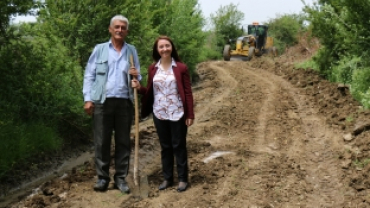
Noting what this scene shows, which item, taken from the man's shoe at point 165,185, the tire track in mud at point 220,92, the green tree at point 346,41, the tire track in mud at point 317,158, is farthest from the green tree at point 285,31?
the man's shoe at point 165,185

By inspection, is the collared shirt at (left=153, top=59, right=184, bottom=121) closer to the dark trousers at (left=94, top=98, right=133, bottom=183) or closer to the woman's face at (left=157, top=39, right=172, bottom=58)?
the woman's face at (left=157, top=39, right=172, bottom=58)

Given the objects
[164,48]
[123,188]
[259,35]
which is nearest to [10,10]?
[164,48]

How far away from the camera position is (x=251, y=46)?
28.2m

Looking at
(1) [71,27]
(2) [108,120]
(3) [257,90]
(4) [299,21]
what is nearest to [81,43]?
(1) [71,27]

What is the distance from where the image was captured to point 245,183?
5.96 meters

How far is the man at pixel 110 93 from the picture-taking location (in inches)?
210

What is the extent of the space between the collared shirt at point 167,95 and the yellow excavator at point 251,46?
21.9m

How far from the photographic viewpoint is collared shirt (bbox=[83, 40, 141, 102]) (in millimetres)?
5332

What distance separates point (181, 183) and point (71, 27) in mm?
4833

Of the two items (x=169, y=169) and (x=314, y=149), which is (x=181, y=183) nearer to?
(x=169, y=169)

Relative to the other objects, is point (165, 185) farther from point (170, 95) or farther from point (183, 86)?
point (183, 86)

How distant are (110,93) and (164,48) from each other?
842mm

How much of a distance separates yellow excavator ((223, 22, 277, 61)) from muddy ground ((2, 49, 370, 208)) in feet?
51.8

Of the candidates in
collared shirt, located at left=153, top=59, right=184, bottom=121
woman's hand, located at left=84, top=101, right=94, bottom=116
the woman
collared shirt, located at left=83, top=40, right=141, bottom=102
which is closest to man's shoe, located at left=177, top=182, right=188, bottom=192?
the woman
